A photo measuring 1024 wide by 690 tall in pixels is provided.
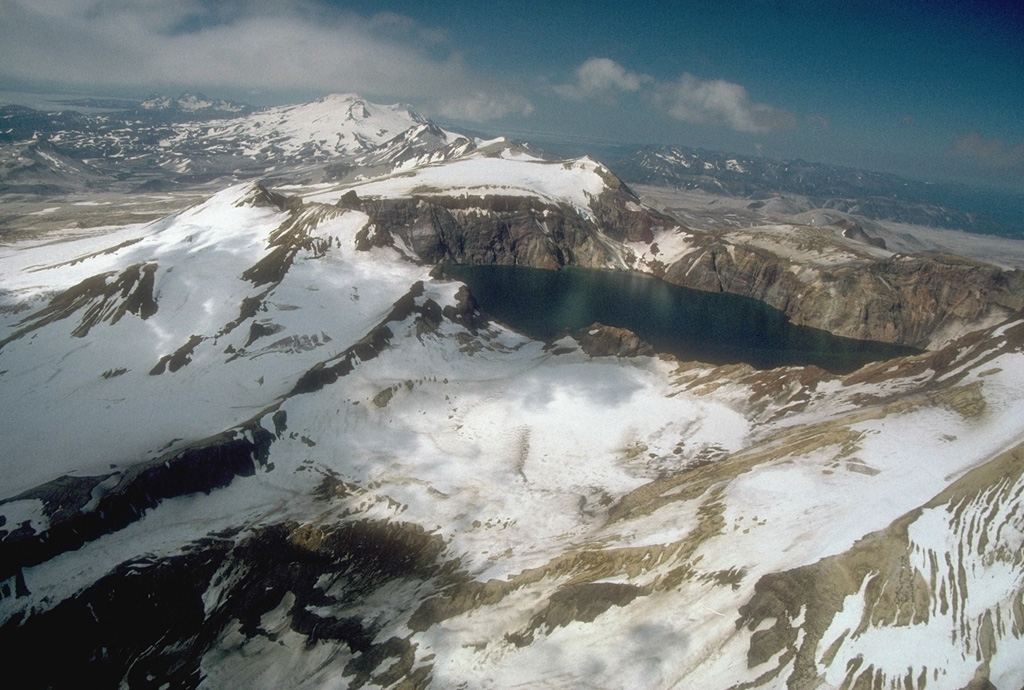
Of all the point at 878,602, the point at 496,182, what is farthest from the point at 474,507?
the point at 496,182

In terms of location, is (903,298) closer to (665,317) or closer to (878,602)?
(665,317)

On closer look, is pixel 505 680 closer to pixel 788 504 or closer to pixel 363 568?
pixel 363 568

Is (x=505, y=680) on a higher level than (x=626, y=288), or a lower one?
lower

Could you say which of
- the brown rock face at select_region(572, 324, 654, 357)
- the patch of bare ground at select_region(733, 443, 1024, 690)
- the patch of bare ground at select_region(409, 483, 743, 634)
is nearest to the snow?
the brown rock face at select_region(572, 324, 654, 357)

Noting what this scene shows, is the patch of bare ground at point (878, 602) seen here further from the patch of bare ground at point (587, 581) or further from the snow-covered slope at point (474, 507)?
the patch of bare ground at point (587, 581)

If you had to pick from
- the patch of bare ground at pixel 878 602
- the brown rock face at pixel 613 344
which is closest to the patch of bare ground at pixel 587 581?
the patch of bare ground at pixel 878 602

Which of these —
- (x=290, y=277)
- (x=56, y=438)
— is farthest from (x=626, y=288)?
(x=56, y=438)
